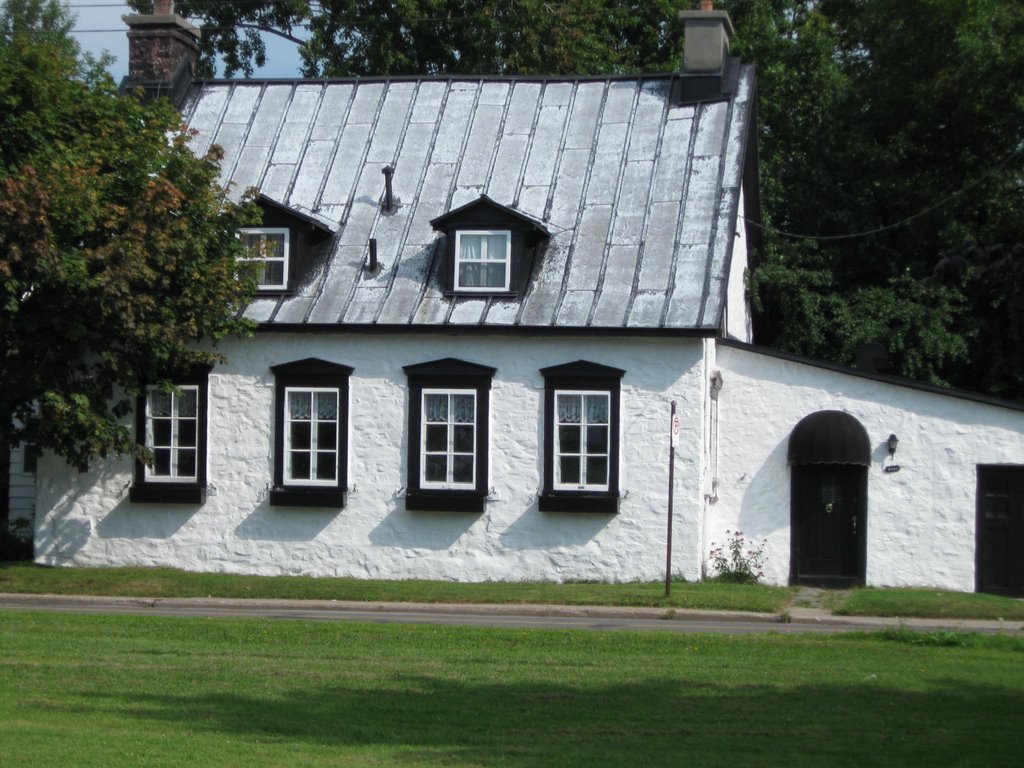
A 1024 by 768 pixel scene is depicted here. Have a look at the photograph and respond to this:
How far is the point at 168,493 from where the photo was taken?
835 inches

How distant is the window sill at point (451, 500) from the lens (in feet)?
67.1

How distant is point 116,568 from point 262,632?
746cm

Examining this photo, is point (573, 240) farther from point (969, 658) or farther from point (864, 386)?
point (969, 658)

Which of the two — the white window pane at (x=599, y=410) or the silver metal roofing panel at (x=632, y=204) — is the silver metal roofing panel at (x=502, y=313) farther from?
the silver metal roofing panel at (x=632, y=204)

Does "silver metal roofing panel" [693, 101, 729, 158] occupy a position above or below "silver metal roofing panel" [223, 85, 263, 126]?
below

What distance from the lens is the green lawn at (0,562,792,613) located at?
17.9 metres

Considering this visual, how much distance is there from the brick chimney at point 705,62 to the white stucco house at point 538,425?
93 cm

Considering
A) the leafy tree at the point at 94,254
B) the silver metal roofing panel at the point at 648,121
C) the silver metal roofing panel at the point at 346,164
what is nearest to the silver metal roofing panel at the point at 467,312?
the leafy tree at the point at 94,254

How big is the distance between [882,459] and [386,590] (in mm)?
7318

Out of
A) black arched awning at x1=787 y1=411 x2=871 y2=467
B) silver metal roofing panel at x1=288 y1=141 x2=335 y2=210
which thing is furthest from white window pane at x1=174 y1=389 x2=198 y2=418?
black arched awning at x1=787 y1=411 x2=871 y2=467

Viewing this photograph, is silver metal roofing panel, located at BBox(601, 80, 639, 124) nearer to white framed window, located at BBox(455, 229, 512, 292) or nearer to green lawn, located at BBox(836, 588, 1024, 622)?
white framed window, located at BBox(455, 229, 512, 292)

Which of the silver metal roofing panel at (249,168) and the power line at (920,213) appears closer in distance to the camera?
the silver metal roofing panel at (249,168)

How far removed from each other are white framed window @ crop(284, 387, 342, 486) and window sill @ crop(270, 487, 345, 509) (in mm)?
168

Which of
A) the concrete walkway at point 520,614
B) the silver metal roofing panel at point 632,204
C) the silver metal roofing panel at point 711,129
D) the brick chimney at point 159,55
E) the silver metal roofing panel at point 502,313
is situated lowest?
the concrete walkway at point 520,614
